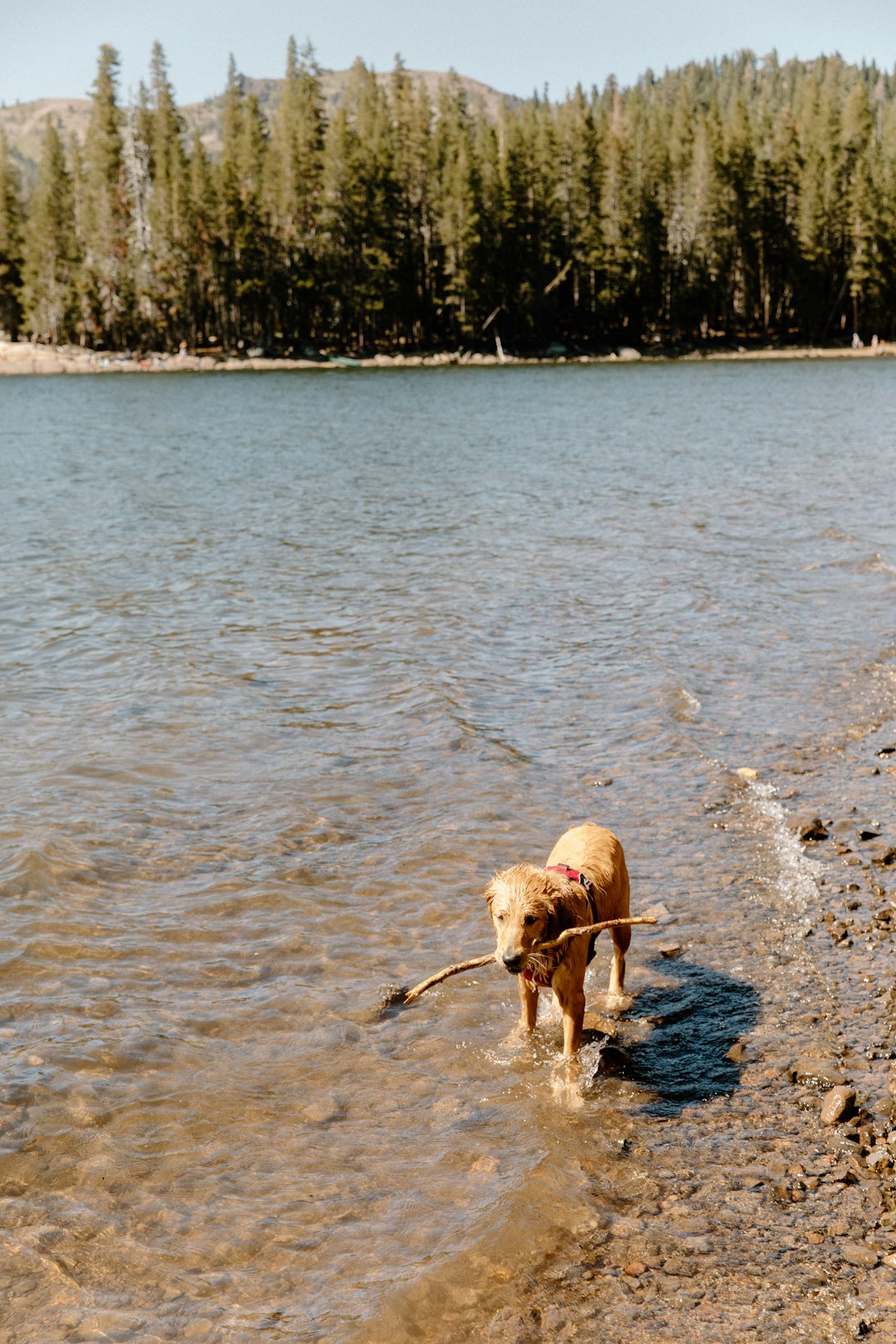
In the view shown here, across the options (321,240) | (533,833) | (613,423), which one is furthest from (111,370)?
(533,833)

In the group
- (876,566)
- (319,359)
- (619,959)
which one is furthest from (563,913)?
(319,359)

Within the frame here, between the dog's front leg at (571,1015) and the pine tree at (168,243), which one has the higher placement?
the pine tree at (168,243)

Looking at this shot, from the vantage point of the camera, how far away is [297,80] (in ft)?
345

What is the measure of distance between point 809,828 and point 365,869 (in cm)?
347

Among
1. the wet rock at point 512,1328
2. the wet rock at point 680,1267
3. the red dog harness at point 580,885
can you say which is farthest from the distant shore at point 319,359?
the wet rock at point 512,1328

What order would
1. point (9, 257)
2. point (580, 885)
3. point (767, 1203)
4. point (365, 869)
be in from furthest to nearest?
point (9, 257)
point (365, 869)
point (580, 885)
point (767, 1203)

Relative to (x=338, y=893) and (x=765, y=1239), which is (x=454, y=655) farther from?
(x=765, y=1239)

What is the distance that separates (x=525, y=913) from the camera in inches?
206

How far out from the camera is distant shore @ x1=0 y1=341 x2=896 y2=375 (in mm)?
94312

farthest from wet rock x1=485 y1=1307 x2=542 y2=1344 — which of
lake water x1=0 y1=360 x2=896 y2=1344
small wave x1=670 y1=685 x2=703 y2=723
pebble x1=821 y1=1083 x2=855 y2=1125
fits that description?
small wave x1=670 y1=685 x2=703 y2=723

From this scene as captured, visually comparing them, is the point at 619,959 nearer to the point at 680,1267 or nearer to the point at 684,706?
the point at 680,1267

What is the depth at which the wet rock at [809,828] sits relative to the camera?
28.5 ft

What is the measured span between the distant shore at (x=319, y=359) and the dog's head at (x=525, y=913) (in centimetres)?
→ 9162

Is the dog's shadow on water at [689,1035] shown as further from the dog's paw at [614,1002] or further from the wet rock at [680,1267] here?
the wet rock at [680,1267]
